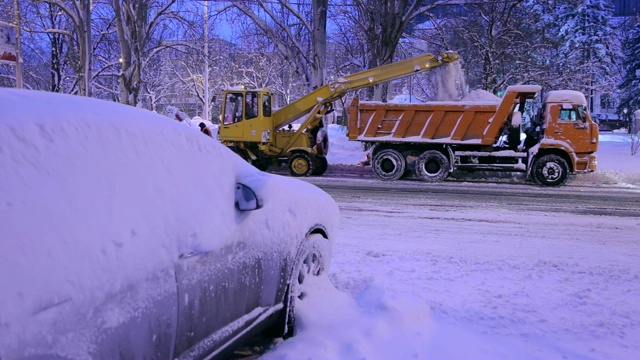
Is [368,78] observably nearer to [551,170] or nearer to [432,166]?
[432,166]

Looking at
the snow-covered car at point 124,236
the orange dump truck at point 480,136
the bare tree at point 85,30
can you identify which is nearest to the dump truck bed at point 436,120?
the orange dump truck at point 480,136

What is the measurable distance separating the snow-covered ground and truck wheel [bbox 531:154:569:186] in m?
6.26

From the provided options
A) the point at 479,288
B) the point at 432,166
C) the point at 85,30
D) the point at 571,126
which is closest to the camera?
the point at 479,288

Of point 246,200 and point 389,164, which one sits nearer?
point 246,200

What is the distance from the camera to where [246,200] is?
3.21 meters

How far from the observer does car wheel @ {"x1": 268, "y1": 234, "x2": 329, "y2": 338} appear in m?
3.85

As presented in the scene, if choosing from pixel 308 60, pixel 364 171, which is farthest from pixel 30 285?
pixel 308 60

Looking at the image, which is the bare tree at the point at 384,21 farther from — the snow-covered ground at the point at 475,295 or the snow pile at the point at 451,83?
the snow-covered ground at the point at 475,295

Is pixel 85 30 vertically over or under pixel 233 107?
over

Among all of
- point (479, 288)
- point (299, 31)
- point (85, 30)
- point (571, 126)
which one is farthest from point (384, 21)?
point (479, 288)

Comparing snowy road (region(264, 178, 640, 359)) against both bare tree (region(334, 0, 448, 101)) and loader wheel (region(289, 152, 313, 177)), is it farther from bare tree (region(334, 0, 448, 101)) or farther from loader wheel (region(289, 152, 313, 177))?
bare tree (region(334, 0, 448, 101))

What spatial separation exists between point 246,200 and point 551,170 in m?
13.3

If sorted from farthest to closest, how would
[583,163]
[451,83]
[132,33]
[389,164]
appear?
[132,33], [451,83], [389,164], [583,163]

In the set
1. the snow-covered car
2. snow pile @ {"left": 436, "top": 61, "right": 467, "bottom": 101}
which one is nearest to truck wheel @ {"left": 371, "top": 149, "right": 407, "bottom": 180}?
snow pile @ {"left": 436, "top": 61, "right": 467, "bottom": 101}
